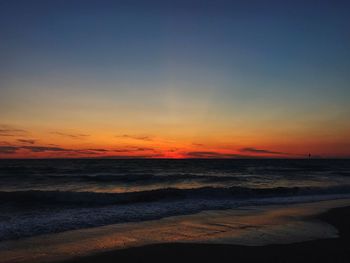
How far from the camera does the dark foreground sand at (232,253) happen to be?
24.2ft

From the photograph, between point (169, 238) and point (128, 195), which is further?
point (128, 195)

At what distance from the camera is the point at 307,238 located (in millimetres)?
9289

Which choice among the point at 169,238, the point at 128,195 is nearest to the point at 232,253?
the point at 169,238

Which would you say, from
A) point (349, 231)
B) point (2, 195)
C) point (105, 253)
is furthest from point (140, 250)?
point (2, 195)

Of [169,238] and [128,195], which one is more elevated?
[169,238]

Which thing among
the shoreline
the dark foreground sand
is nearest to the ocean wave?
the shoreline

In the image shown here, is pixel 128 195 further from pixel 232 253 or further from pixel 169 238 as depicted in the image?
pixel 232 253

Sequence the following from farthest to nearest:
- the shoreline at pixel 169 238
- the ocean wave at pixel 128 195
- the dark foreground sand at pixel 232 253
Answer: the ocean wave at pixel 128 195 < the shoreline at pixel 169 238 < the dark foreground sand at pixel 232 253

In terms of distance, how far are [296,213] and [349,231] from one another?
377cm

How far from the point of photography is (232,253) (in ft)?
25.6

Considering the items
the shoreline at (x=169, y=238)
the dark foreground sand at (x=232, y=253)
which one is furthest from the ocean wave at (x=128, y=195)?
the dark foreground sand at (x=232, y=253)

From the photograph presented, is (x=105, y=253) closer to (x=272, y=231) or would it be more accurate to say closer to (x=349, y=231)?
(x=272, y=231)

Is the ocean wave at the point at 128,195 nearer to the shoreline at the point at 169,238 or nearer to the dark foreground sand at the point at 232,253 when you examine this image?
the shoreline at the point at 169,238

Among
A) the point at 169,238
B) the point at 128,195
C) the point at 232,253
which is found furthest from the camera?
the point at 128,195
